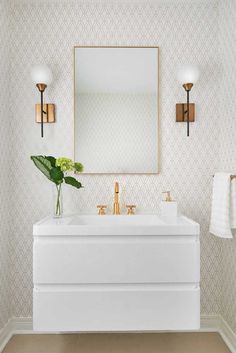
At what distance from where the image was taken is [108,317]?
2084 mm

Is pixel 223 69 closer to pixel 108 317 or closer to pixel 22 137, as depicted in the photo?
pixel 22 137

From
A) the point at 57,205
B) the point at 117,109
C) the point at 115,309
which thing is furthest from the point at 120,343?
the point at 117,109

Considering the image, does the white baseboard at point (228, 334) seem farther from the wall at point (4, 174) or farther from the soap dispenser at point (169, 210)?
the wall at point (4, 174)

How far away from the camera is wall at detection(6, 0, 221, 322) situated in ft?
8.86

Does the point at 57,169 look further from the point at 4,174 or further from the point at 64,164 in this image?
the point at 4,174

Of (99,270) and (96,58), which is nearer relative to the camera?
(99,270)

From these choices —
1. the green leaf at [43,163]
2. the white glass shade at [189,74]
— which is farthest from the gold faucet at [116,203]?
the white glass shade at [189,74]

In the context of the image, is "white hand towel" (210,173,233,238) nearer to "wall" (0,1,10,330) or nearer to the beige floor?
the beige floor

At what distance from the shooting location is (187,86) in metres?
2.61

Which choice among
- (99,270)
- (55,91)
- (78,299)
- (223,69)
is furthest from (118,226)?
(223,69)

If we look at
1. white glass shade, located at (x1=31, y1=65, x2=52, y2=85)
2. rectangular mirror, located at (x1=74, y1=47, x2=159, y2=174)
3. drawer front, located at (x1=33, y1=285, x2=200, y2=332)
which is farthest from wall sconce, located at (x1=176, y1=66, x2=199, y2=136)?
drawer front, located at (x1=33, y1=285, x2=200, y2=332)

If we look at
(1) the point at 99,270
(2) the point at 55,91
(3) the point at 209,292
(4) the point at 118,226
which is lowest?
(3) the point at 209,292

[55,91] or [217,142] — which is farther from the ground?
[55,91]

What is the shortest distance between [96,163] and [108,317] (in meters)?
1.11
